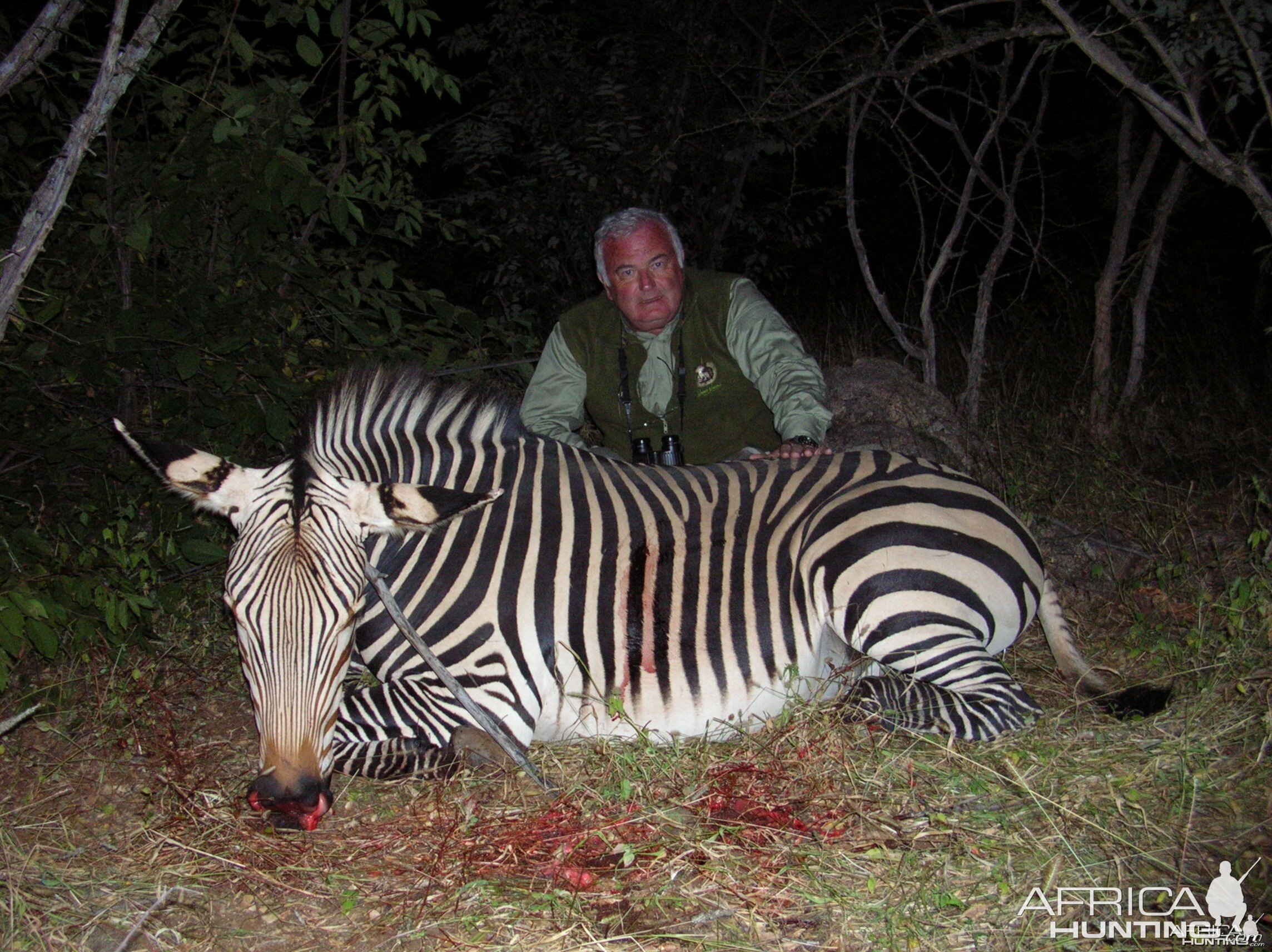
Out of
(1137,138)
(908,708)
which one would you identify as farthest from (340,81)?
(1137,138)

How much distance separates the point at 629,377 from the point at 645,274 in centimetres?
51

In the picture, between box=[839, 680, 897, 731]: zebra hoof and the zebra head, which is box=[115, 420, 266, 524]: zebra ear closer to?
the zebra head

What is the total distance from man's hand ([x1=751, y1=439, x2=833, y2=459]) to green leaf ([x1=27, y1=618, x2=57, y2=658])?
2.30 m

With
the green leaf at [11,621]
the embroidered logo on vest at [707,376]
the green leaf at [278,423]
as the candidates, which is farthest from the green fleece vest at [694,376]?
the green leaf at [11,621]

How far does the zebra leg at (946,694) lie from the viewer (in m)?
2.71

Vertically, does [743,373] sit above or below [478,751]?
above

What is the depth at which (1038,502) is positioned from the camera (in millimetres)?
4605

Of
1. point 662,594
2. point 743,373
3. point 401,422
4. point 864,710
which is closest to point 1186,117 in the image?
point 743,373

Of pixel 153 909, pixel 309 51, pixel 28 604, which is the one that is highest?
pixel 309 51

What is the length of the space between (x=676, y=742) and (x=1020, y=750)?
3.32 ft

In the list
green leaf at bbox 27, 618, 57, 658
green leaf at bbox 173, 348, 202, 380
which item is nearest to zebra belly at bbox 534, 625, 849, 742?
green leaf at bbox 27, 618, 57, 658

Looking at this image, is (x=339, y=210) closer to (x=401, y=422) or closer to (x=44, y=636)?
(x=401, y=422)

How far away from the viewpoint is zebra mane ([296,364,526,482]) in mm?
2932

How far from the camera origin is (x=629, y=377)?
4.32 m
